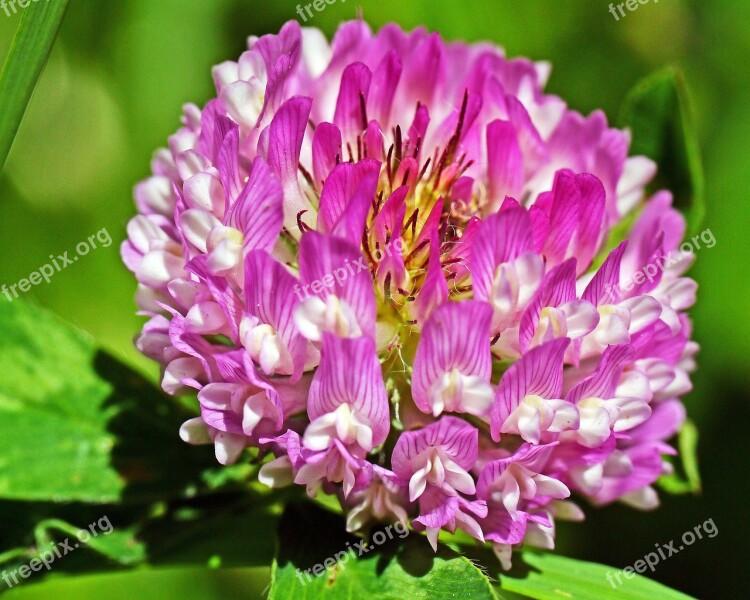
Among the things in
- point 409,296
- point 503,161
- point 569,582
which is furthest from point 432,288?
point 569,582

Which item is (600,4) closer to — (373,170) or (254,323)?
(373,170)

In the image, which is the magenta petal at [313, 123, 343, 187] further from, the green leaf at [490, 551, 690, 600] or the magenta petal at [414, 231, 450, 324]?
the green leaf at [490, 551, 690, 600]

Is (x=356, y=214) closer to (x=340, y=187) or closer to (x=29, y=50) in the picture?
(x=340, y=187)
